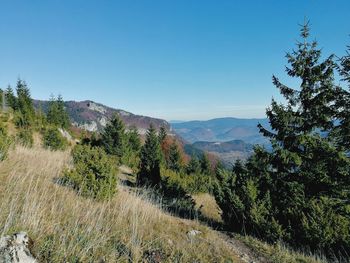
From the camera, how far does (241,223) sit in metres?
10.7

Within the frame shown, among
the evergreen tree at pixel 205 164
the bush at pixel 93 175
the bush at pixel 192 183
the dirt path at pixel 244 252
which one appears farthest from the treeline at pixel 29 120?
the evergreen tree at pixel 205 164

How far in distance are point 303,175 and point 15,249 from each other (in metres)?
10.8

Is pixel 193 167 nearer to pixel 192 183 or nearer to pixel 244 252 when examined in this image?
pixel 192 183

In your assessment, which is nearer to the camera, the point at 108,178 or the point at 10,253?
the point at 10,253

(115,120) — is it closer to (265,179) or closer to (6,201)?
(265,179)

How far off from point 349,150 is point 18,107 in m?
49.5

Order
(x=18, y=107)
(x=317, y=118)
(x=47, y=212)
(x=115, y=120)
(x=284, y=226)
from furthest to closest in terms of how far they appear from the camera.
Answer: (x=18, y=107), (x=115, y=120), (x=317, y=118), (x=284, y=226), (x=47, y=212)

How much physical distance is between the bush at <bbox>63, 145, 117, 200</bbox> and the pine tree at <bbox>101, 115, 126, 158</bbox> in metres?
29.4

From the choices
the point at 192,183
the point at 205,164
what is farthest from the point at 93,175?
the point at 205,164

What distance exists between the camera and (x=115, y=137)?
38562 mm

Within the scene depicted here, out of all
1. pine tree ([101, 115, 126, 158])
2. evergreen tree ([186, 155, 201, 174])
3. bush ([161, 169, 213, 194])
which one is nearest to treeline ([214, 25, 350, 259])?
bush ([161, 169, 213, 194])

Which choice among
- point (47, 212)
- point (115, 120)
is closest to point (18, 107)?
point (115, 120)

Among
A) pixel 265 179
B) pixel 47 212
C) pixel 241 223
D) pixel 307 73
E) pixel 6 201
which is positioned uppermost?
pixel 307 73

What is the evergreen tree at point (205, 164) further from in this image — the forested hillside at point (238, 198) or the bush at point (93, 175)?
the bush at point (93, 175)
